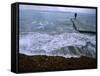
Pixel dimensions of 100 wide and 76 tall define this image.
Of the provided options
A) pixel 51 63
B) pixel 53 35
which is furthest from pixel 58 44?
pixel 51 63

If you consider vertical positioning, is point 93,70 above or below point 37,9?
below

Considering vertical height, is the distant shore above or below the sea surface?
below

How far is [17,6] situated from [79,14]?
0.97 meters

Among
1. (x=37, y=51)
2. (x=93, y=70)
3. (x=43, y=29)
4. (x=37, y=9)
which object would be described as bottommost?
(x=93, y=70)

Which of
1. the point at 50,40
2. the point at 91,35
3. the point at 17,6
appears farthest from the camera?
the point at 91,35

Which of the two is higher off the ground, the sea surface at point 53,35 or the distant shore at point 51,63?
the sea surface at point 53,35

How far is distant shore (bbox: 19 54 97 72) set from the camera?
3563 mm

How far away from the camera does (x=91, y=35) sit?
159 inches

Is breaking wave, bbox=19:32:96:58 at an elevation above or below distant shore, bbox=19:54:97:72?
above

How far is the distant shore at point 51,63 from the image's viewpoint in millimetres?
3563

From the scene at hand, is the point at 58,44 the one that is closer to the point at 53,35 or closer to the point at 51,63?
the point at 53,35

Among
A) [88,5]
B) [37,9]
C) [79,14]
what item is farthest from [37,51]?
[88,5]

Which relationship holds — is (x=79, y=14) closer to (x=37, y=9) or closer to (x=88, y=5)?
(x=88, y=5)

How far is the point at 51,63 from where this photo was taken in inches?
147
